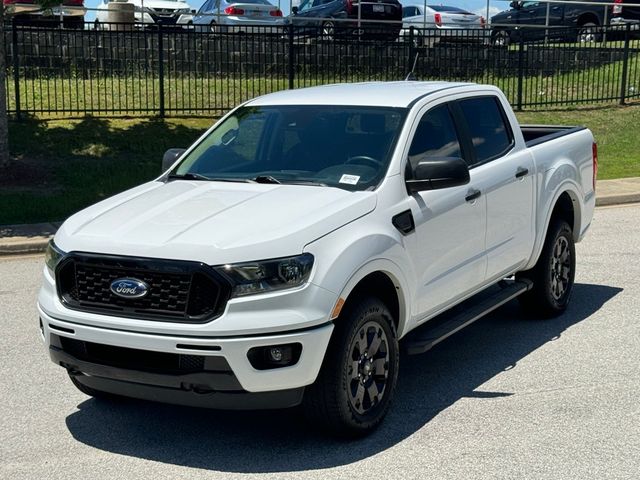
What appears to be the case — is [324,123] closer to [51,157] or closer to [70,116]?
[51,157]

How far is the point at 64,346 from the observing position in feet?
17.4

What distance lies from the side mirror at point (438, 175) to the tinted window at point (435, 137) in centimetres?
22

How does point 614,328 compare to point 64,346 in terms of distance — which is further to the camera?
point 614,328

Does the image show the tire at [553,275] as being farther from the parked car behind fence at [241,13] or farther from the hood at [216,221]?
the parked car behind fence at [241,13]

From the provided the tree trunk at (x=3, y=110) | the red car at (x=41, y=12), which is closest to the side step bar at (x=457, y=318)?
the tree trunk at (x=3, y=110)

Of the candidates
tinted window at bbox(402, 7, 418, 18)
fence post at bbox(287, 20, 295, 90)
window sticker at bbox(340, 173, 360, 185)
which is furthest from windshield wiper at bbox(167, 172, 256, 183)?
tinted window at bbox(402, 7, 418, 18)

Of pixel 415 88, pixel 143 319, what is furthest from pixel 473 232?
pixel 143 319

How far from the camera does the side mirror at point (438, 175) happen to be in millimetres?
5848

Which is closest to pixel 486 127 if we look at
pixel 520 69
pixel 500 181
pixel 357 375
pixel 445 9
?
pixel 500 181

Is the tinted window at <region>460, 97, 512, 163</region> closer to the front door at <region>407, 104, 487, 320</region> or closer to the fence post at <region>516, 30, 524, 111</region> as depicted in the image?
the front door at <region>407, 104, 487, 320</region>

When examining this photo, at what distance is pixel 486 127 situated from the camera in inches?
283

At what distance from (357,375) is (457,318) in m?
1.39

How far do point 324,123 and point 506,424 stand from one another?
2.19 meters

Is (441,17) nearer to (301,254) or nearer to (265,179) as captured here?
(265,179)
